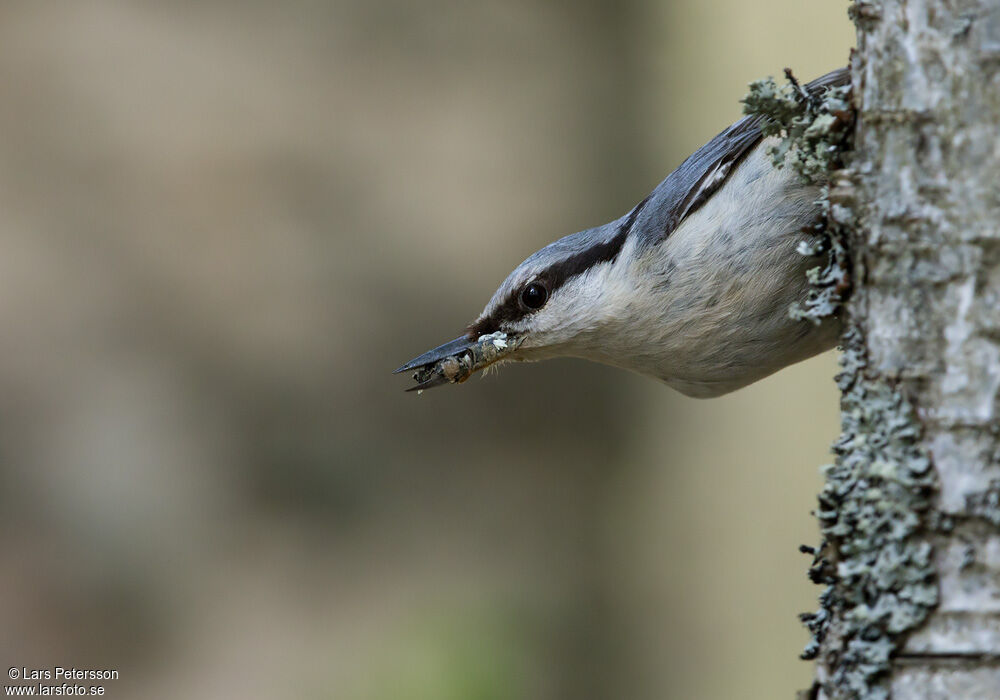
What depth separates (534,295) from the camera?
6.62ft

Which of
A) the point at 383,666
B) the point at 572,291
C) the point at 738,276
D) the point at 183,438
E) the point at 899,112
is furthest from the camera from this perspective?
the point at 183,438

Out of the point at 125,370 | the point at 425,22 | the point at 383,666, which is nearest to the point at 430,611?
the point at 383,666

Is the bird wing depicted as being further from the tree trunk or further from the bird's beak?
the tree trunk

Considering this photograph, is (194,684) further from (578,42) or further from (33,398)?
(578,42)

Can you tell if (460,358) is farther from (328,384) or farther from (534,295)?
(328,384)

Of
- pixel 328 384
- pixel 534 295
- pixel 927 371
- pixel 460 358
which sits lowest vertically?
pixel 927 371

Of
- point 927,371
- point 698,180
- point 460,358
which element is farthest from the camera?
point 460,358

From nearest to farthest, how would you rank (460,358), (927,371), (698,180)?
(927,371) → (698,180) → (460,358)

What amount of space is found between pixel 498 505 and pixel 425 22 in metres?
2.02

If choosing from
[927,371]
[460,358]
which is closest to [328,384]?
[460,358]

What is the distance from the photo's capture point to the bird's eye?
2014mm

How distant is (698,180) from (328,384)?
222cm

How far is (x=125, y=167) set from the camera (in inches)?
139

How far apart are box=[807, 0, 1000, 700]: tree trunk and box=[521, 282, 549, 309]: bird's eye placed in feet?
3.29
